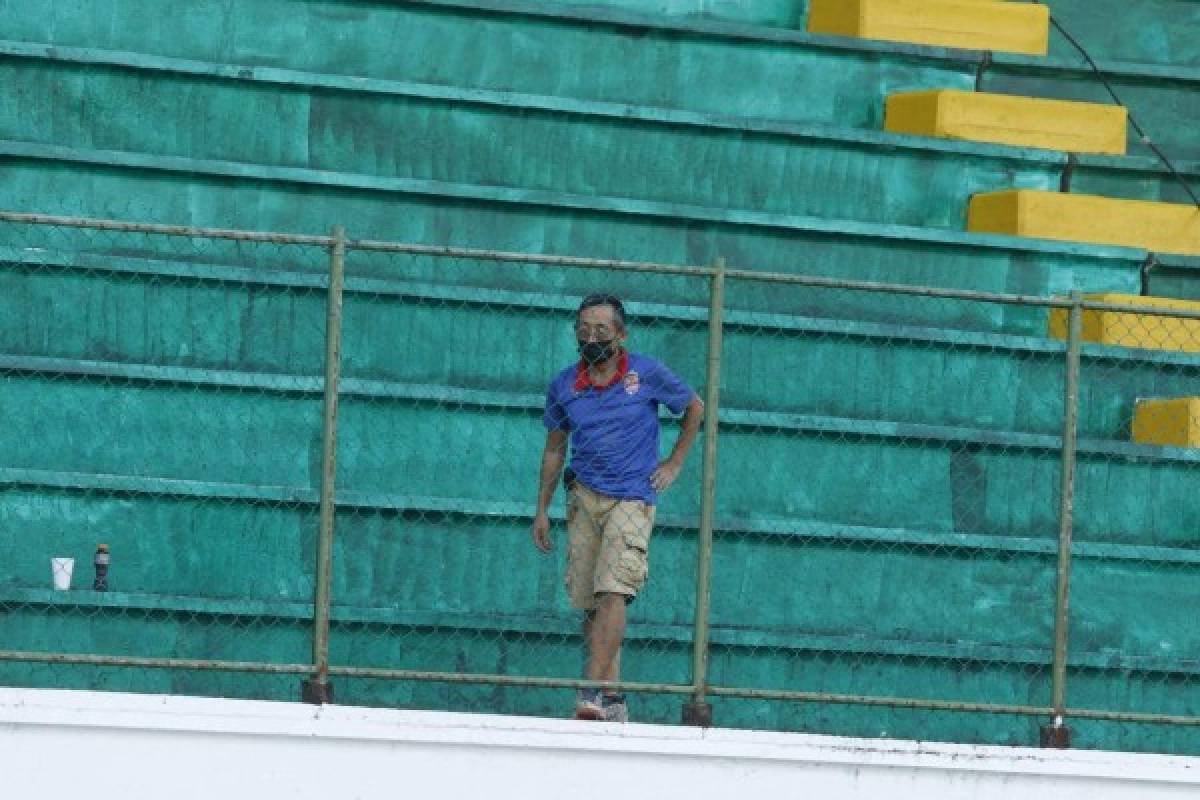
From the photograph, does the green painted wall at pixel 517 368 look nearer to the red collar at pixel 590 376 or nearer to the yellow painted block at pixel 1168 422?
the yellow painted block at pixel 1168 422

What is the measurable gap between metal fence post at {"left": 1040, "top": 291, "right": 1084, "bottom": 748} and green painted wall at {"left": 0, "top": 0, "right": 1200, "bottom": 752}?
891mm

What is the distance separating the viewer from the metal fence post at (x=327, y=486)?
9.96 m

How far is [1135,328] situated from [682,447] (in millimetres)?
3916

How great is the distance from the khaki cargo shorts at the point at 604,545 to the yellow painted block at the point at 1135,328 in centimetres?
387

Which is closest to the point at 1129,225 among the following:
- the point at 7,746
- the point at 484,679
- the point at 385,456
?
the point at 385,456

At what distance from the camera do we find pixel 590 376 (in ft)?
34.6

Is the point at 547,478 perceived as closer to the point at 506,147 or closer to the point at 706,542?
the point at 706,542

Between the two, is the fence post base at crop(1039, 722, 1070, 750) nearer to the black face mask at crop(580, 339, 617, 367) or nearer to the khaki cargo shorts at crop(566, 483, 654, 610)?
the khaki cargo shorts at crop(566, 483, 654, 610)

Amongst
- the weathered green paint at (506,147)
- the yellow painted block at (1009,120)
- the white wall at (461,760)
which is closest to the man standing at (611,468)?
the white wall at (461,760)

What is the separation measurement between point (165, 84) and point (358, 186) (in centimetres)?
105

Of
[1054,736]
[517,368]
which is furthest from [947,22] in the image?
[1054,736]

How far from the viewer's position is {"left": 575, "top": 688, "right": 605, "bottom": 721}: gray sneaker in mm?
10297

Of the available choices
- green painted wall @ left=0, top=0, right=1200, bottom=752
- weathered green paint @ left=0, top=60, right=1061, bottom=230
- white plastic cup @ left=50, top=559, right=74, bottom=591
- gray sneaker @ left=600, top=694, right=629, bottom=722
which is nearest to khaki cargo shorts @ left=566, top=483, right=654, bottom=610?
gray sneaker @ left=600, top=694, right=629, bottom=722

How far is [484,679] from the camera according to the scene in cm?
1026
